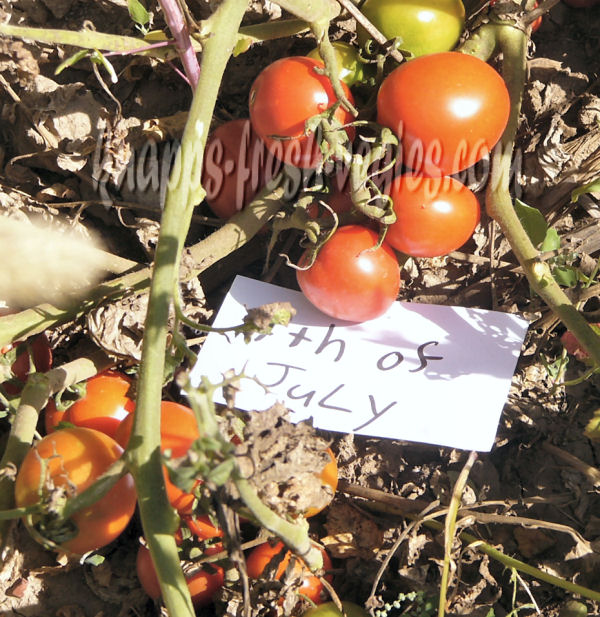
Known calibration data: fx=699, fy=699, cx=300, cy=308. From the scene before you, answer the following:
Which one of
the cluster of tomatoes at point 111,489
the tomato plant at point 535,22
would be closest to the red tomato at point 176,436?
the cluster of tomatoes at point 111,489

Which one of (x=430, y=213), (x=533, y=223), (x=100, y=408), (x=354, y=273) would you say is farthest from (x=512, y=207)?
(x=100, y=408)

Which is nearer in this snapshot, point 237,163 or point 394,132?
point 394,132

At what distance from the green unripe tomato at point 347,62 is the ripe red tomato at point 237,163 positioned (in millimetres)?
195

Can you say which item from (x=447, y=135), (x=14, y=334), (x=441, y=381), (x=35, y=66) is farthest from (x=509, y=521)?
(x=35, y=66)

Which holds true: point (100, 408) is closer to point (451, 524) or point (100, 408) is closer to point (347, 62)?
point (451, 524)

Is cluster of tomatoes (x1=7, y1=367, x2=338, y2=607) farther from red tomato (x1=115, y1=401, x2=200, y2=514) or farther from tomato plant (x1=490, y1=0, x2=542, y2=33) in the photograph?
tomato plant (x1=490, y1=0, x2=542, y2=33)

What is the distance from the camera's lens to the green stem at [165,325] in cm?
87

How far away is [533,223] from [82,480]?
88 cm

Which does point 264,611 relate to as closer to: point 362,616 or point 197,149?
point 362,616

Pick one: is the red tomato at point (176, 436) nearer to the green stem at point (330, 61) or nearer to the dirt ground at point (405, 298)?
the dirt ground at point (405, 298)

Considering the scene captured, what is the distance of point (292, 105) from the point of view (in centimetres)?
116

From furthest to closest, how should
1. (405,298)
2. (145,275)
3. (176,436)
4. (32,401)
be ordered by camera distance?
(405,298)
(145,275)
(32,401)
(176,436)

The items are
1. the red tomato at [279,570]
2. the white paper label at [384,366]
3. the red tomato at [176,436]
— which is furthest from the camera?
the white paper label at [384,366]

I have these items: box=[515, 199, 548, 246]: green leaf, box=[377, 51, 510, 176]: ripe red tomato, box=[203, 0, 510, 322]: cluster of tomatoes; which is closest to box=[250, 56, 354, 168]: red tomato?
box=[203, 0, 510, 322]: cluster of tomatoes
